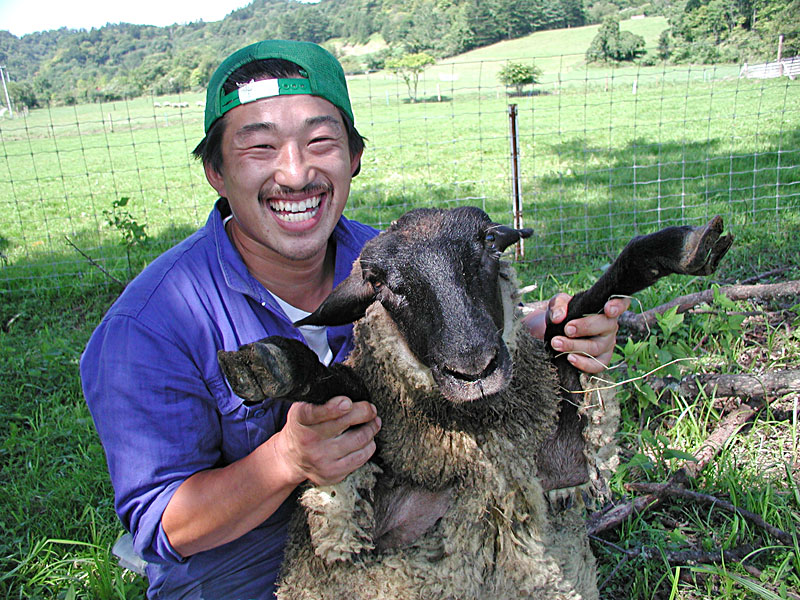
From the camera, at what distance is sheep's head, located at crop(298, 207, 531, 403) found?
165 centimetres

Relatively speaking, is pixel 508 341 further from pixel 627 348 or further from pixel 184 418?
pixel 627 348

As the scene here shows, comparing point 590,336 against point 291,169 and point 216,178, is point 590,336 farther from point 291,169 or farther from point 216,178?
point 216,178

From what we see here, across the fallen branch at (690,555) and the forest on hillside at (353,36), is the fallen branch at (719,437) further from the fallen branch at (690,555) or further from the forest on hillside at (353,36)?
the forest on hillside at (353,36)

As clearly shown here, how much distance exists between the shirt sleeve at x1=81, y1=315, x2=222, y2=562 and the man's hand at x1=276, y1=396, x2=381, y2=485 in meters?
0.41

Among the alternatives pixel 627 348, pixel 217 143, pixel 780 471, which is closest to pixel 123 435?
pixel 217 143

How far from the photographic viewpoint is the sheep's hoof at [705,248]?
164cm

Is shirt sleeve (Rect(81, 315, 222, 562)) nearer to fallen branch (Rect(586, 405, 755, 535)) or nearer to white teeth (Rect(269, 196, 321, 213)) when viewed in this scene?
white teeth (Rect(269, 196, 321, 213))

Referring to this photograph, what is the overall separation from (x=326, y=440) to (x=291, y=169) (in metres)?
0.99

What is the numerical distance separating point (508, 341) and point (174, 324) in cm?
118

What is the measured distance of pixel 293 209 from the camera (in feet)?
7.36

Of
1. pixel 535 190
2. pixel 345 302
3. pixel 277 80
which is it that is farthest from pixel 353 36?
pixel 345 302

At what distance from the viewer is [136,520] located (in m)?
1.97

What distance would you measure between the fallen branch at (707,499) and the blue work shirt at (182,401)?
5.91 ft

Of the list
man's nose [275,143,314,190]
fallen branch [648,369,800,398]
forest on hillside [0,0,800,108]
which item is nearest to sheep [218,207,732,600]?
man's nose [275,143,314,190]
